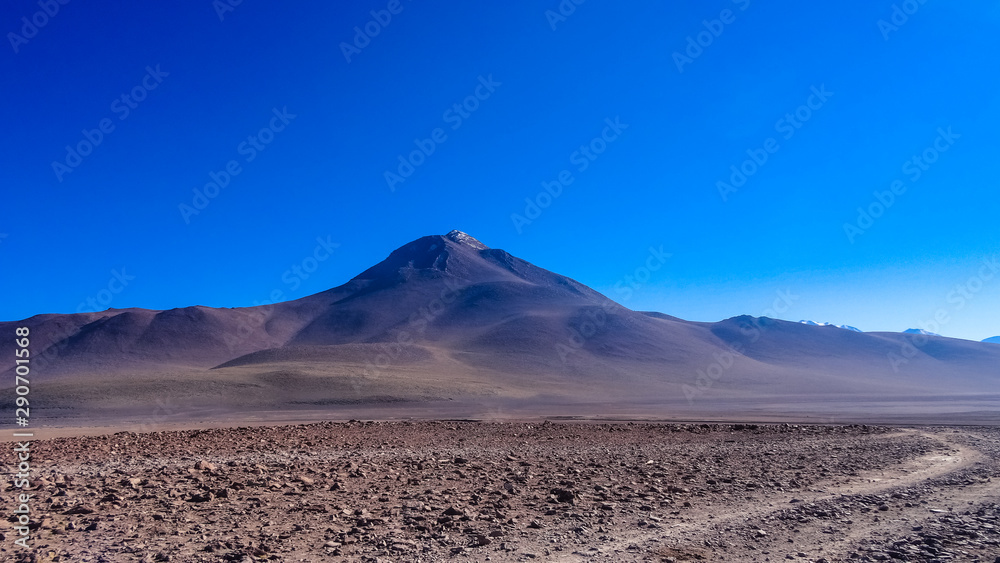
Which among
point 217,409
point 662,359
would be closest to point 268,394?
point 217,409

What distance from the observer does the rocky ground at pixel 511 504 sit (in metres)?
7.35

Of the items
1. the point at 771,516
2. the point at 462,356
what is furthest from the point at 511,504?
the point at 462,356

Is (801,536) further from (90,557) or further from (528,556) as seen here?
(90,557)

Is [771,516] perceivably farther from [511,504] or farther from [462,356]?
[462,356]

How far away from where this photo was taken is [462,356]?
9956cm

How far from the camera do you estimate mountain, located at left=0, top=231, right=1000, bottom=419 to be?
59156mm

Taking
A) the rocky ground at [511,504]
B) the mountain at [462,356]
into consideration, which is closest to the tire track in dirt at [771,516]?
the rocky ground at [511,504]

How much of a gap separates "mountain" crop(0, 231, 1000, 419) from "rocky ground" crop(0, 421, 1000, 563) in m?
32.8

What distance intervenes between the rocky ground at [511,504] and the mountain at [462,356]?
108 ft

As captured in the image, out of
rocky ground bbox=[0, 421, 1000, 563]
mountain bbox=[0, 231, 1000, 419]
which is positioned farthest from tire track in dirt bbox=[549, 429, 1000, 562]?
mountain bbox=[0, 231, 1000, 419]

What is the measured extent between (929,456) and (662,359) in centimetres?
9182

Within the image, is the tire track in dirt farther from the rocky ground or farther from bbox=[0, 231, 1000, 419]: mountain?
bbox=[0, 231, 1000, 419]: mountain

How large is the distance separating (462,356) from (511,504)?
9033cm

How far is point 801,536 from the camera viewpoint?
7.95 metres
